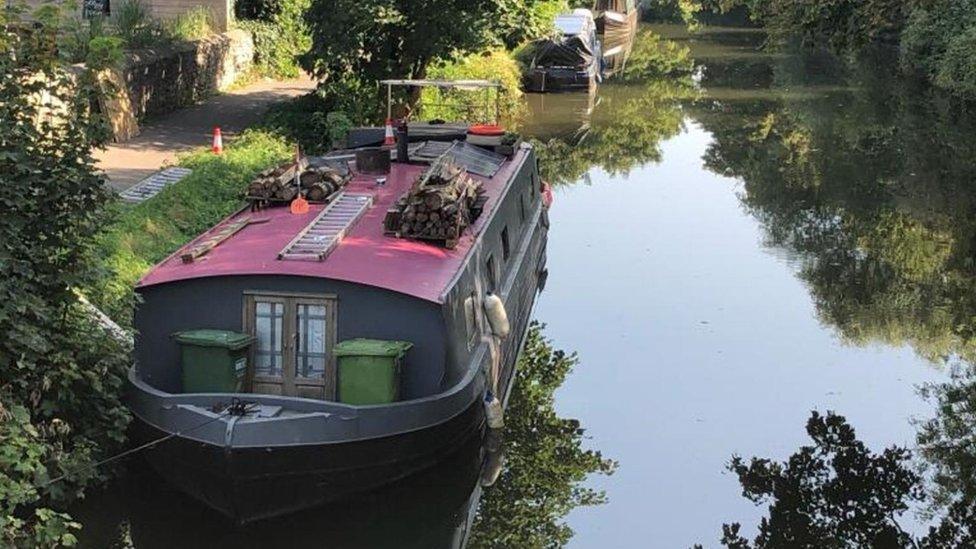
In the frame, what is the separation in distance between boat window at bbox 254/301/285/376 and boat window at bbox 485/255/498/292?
272 centimetres

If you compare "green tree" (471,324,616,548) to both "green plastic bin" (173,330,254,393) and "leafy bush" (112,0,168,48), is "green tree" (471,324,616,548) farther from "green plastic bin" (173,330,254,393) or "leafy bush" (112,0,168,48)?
"leafy bush" (112,0,168,48)

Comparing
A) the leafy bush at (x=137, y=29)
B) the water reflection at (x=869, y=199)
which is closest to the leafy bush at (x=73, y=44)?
the water reflection at (x=869, y=199)

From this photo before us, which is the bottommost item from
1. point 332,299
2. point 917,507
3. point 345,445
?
point 917,507

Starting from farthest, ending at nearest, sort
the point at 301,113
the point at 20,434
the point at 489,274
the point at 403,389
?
the point at 301,113, the point at 489,274, the point at 403,389, the point at 20,434

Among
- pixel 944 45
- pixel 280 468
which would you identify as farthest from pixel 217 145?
pixel 944 45

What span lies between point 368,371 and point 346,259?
3.70 feet

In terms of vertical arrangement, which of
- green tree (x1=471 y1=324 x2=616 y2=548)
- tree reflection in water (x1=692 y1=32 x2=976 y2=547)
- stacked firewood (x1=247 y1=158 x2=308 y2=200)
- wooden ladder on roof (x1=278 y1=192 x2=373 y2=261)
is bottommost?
green tree (x1=471 y1=324 x2=616 y2=548)

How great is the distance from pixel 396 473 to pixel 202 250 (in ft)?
8.56

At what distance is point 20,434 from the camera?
8.16 meters

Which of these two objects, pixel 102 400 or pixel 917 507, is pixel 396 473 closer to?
pixel 102 400

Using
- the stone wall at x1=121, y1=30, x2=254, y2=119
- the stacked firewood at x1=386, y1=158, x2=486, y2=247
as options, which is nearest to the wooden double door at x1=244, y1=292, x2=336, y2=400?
the stacked firewood at x1=386, y1=158, x2=486, y2=247

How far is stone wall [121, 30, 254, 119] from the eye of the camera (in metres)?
21.7

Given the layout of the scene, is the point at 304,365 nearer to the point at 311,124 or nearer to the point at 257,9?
the point at 311,124

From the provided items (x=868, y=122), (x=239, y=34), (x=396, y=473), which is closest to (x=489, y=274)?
(x=396, y=473)
